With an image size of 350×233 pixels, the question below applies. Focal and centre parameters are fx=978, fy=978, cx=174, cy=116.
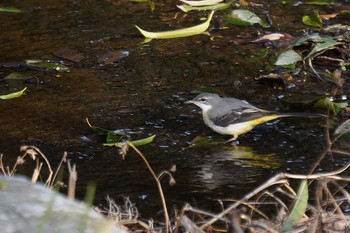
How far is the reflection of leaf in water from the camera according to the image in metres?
6.78

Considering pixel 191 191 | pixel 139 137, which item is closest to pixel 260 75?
pixel 139 137

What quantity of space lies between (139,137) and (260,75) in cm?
Answer: 170

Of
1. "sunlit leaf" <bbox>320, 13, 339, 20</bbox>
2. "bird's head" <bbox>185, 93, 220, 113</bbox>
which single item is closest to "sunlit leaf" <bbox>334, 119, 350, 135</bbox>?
"bird's head" <bbox>185, 93, 220, 113</bbox>

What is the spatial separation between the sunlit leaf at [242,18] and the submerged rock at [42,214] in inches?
237

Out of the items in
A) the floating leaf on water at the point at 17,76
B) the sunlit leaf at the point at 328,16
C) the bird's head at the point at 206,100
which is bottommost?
the sunlit leaf at the point at 328,16

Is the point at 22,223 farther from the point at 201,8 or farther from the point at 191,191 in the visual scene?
the point at 201,8

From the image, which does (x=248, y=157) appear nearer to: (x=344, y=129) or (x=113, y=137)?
(x=344, y=129)

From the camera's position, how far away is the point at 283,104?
7.71 metres

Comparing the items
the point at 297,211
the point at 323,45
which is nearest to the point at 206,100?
the point at 323,45

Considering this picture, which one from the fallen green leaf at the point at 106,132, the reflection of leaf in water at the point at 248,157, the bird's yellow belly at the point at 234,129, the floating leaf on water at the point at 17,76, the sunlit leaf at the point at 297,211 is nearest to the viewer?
the sunlit leaf at the point at 297,211

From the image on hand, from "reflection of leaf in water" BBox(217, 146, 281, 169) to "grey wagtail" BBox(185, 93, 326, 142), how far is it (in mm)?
261

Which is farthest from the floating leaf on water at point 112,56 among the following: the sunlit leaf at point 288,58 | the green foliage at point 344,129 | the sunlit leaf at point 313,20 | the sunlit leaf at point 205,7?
the green foliage at point 344,129

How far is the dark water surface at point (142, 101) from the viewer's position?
657 centimetres

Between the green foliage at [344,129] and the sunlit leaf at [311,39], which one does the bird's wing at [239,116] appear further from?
the sunlit leaf at [311,39]
